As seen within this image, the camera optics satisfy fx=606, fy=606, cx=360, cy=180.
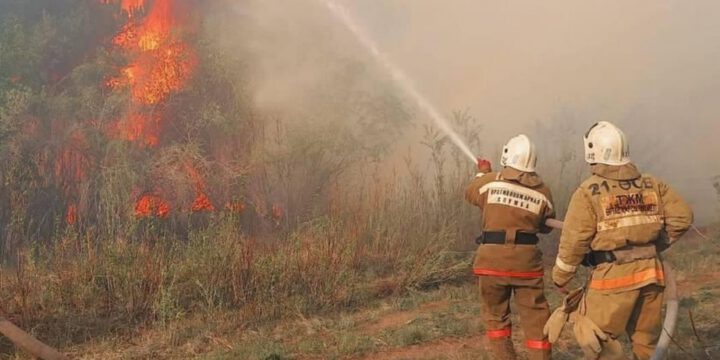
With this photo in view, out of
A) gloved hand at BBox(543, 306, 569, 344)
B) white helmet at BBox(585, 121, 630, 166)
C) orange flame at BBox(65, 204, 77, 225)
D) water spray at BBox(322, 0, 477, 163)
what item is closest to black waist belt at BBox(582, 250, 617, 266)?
gloved hand at BBox(543, 306, 569, 344)

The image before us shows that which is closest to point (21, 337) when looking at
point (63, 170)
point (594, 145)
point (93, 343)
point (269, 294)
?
point (93, 343)

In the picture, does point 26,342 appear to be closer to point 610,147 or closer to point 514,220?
point 514,220

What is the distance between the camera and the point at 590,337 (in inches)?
150

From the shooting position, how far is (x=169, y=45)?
1240 centimetres

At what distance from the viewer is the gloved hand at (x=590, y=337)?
12.5 feet

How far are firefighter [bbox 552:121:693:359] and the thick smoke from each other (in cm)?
960

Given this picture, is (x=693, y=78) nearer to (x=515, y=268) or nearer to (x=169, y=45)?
(x=169, y=45)

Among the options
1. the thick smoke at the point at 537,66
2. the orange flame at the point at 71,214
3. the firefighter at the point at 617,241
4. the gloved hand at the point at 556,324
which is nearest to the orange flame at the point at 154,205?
the orange flame at the point at 71,214

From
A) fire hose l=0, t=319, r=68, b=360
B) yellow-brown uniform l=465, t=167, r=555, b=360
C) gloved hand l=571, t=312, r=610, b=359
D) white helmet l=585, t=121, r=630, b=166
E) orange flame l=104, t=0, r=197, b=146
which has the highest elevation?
orange flame l=104, t=0, r=197, b=146

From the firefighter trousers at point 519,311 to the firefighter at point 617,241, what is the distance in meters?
0.76

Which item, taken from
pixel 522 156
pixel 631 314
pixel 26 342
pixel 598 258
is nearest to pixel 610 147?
pixel 598 258

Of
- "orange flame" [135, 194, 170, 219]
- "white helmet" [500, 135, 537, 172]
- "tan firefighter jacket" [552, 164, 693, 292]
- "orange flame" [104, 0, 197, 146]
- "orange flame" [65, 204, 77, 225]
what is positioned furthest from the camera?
"orange flame" [104, 0, 197, 146]

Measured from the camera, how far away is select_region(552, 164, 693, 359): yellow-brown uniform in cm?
378

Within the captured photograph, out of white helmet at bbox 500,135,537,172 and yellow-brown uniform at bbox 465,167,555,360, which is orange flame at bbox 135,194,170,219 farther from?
white helmet at bbox 500,135,537,172
